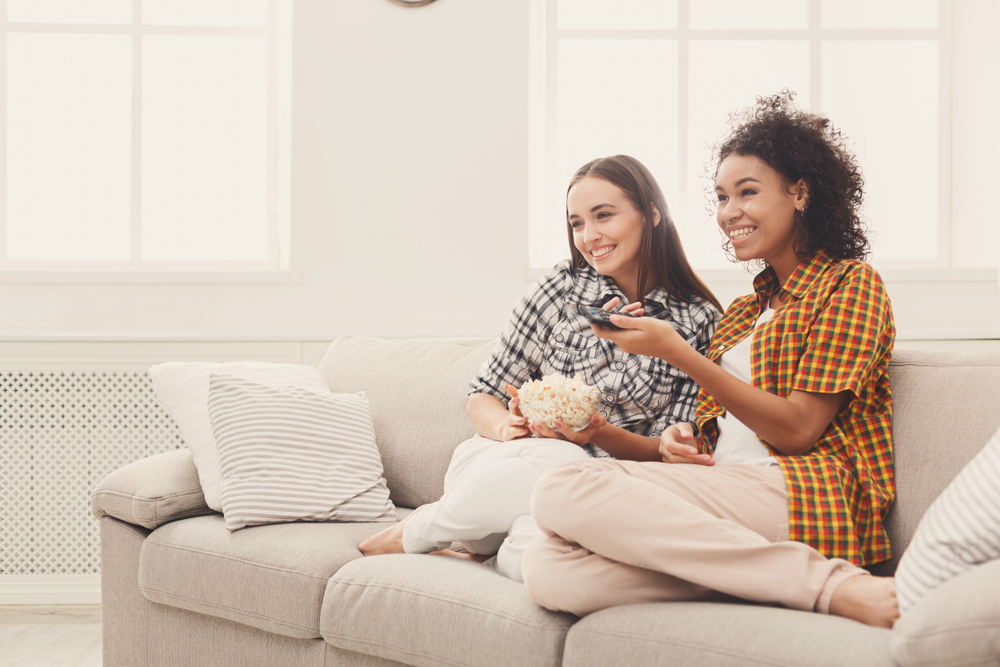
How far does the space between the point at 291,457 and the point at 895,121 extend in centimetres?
268

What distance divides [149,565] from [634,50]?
251 cm

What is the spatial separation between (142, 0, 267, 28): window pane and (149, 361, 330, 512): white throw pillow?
64.2 inches

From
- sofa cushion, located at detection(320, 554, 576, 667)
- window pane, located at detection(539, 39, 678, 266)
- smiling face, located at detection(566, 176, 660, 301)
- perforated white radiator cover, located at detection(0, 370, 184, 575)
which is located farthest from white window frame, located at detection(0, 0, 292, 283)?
sofa cushion, located at detection(320, 554, 576, 667)

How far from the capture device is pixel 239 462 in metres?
1.77

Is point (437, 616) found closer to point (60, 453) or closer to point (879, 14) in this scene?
point (60, 453)

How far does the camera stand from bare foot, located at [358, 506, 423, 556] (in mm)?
1588

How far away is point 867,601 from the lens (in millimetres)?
1060

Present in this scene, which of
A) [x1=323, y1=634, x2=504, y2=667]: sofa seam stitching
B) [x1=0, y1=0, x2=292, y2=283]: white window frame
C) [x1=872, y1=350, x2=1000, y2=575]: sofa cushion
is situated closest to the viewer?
[x1=323, y1=634, x2=504, y2=667]: sofa seam stitching

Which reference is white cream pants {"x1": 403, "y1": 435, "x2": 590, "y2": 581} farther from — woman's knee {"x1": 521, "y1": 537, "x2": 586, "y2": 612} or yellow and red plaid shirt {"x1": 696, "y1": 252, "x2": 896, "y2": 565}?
yellow and red plaid shirt {"x1": 696, "y1": 252, "x2": 896, "y2": 565}

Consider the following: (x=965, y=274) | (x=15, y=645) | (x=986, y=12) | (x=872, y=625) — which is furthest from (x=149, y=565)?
(x=986, y=12)

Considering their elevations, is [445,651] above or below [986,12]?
below

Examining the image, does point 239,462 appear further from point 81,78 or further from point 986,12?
point 986,12

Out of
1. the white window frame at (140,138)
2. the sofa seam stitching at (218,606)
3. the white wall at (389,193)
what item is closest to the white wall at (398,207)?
the white wall at (389,193)

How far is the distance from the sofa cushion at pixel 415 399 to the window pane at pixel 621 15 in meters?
1.56
